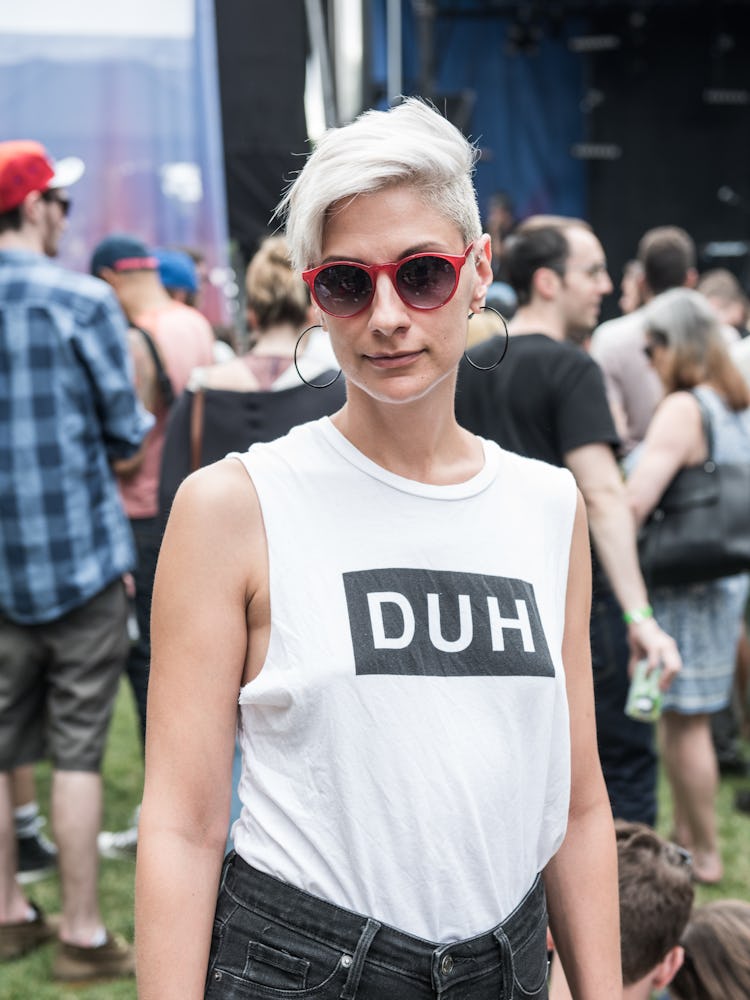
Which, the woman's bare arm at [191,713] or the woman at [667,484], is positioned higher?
the woman's bare arm at [191,713]

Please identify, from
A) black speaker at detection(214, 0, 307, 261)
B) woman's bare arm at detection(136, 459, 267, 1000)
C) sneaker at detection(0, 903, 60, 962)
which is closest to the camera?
woman's bare arm at detection(136, 459, 267, 1000)

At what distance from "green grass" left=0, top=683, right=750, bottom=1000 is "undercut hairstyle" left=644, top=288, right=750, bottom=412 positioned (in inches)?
62.2

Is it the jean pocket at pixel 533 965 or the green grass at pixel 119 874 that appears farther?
the green grass at pixel 119 874

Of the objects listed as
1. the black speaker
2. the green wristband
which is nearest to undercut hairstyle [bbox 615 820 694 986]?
the green wristband

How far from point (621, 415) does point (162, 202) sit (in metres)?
2.16

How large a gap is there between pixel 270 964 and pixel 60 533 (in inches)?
86.2

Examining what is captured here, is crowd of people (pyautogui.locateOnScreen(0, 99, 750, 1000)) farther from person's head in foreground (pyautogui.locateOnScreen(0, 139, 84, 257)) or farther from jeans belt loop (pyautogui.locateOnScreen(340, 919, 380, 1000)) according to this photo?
person's head in foreground (pyautogui.locateOnScreen(0, 139, 84, 257))

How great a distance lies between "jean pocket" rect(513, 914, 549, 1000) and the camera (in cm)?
142

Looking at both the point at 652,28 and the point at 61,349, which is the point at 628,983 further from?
the point at 652,28

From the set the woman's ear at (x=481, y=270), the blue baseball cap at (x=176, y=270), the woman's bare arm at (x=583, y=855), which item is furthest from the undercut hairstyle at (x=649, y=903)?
the blue baseball cap at (x=176, y=270)

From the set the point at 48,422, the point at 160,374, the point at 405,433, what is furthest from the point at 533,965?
the point at 160,374

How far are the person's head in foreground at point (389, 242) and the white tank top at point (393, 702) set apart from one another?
0.13m

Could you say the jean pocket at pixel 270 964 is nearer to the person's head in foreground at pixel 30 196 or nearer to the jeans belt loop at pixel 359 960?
the jeans belt loop at pixel 359 960

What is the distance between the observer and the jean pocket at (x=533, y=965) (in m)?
1.42
